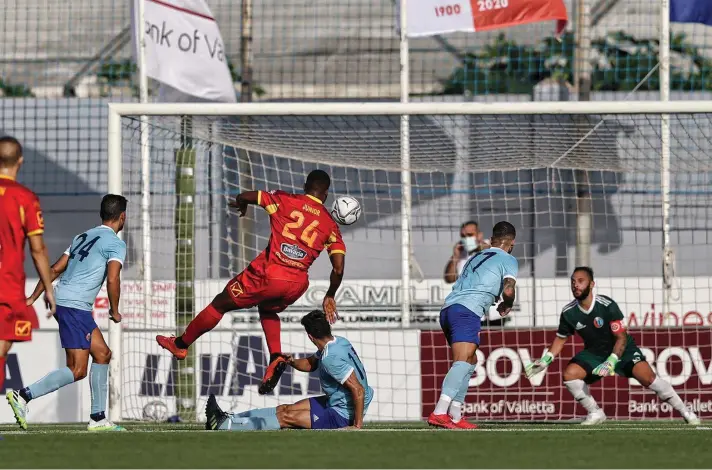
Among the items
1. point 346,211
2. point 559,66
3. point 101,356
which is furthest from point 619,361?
point 559,66

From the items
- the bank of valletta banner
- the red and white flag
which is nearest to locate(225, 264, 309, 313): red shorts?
the red and white flag

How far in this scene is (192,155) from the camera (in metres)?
13.0

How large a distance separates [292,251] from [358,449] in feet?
10.9

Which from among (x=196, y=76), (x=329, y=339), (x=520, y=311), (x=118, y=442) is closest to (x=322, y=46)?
(x=196, y=76)

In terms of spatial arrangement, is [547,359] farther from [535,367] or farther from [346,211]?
[346,211]

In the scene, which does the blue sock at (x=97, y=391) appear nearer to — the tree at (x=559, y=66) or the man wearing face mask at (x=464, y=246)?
the man wearing face mask at (x=464, y=246)

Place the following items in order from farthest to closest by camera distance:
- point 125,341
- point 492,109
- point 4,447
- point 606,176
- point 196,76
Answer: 1. point 606,176
2. point 196,76
3. point 125,341
4. point 492,109
5. point 4,447

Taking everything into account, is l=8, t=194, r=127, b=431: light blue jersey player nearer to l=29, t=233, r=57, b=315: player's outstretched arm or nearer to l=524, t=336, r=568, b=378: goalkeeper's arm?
l=29, t=233, r=57, b=315: player's outstretched arm

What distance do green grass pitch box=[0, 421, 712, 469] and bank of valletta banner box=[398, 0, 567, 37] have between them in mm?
7175

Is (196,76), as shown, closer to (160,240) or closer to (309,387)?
(160,240)

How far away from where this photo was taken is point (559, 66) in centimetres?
1780

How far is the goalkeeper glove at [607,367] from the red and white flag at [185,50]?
5.82 meters

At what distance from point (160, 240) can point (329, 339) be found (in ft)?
17.2

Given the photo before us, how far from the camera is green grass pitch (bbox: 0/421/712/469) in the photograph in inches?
276
